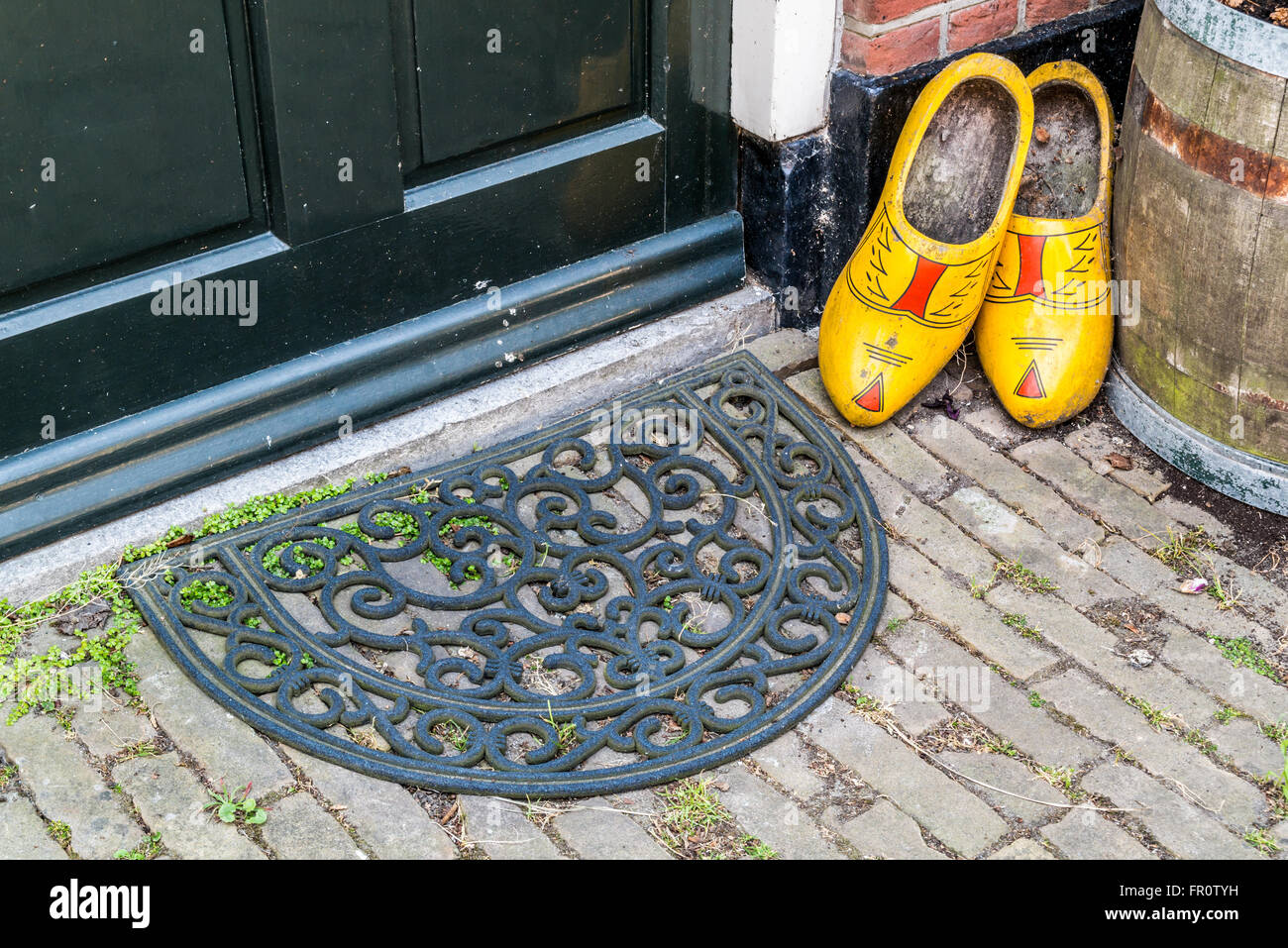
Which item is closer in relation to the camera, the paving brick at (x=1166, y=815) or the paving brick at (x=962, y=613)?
the paving brick at (x=1166, y=815)

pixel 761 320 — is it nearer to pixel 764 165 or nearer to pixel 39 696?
pixel 764 165

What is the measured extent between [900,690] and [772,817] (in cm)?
38

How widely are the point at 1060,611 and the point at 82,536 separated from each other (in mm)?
1801

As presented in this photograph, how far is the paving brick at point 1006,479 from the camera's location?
9.89 ft

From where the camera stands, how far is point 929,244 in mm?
3047

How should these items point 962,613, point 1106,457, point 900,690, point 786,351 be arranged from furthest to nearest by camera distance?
point 786,351, point 1106,457, point 962,613, point 900,690

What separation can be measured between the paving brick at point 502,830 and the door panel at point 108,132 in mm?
1167

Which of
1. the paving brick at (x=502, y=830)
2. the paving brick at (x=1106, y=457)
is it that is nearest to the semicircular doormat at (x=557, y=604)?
the paving brick at (x=502, y=830)

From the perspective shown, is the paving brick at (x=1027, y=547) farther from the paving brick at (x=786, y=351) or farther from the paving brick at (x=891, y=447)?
the paving brick at (x=786, y=351)

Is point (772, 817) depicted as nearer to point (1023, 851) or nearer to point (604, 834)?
point (604, 834)

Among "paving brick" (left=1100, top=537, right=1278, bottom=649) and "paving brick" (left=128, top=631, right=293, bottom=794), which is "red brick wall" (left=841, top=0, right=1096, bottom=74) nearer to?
"paving brick" (left=1100, top=537, right=1278, bottom=649)

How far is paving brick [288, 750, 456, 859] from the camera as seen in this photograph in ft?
7.74

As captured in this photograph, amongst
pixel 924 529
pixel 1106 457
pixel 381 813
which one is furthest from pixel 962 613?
pixel 381 813

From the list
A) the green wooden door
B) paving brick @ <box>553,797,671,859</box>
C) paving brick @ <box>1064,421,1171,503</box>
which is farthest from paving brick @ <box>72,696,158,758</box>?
paving brick @ <box>1064,421,1171,503</box>
